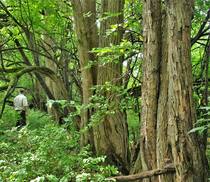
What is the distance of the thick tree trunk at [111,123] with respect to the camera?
6297 mm

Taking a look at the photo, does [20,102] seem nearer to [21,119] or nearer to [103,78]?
[21,119]

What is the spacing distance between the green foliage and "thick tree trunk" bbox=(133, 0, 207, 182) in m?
0.71

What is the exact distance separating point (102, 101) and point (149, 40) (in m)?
1.63

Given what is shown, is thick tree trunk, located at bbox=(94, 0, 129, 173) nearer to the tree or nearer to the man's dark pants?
the tree

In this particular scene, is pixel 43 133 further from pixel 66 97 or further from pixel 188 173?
pixel 188 173

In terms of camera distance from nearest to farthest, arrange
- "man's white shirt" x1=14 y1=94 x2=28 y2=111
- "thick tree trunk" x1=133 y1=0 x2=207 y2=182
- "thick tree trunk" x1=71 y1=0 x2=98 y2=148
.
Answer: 1. "thick tree trunk" x1=133 y1=0 x2=207 y2=182
2. "thick tree trunk" x1=71 y1=0 x2=98 y2=148
3. "man's white shirt" x1=14 y1=94 x2=28 y2=111

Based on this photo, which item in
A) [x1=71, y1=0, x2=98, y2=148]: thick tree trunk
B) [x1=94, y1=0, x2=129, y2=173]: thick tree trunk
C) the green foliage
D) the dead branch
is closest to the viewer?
the dead branch

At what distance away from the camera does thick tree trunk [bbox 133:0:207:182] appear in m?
3.67

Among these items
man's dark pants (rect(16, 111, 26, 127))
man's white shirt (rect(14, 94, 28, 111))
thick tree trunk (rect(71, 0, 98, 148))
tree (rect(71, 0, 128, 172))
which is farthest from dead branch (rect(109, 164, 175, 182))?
man's white shirt (rect(14, 94, 28, 111))

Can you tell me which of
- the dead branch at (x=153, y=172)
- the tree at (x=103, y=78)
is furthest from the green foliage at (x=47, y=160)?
the tree at (x=103, y=78)

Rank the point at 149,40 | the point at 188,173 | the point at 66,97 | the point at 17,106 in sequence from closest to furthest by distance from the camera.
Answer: the point at 188,173 → the point at 149,40 → the point at 66,97 → the point at 17,106

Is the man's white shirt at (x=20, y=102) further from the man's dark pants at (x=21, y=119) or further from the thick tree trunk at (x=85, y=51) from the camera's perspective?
the thick tree trunk at (x=85, y=51)

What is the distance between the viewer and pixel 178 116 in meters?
3.70

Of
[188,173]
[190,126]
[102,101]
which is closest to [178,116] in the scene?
[190,126]
